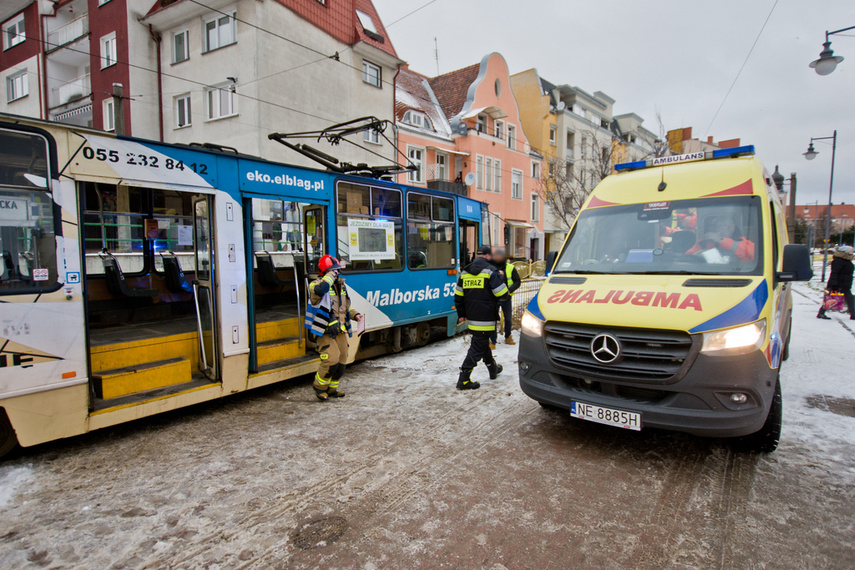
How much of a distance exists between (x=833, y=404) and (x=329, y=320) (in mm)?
5977

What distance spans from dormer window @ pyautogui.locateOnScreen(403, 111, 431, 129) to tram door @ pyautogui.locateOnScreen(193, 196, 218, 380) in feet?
60.4

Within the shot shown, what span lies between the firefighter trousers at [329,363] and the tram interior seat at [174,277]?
326 centimetres

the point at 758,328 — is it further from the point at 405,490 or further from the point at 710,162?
the point at 405,490

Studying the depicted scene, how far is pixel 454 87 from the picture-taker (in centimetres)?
2770

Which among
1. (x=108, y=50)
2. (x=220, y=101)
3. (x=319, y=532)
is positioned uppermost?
(x=108, y=50)

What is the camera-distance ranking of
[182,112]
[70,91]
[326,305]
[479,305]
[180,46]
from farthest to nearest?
[70,91] < [182,112] < [180,46] < [479,305] < [326,305]

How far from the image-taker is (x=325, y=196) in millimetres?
6461

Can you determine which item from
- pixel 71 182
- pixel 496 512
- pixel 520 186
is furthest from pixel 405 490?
pixel 520 186

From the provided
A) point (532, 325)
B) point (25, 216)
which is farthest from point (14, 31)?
point (532, 325)

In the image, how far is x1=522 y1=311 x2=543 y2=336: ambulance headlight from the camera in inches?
169

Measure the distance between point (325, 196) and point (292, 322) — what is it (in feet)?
6.06

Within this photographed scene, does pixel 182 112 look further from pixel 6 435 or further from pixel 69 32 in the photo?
pixel 6 435

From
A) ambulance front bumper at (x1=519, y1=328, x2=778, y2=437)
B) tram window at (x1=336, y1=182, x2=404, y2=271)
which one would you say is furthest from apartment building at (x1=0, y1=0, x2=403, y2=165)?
ambulance front bumper at (x1=519, y1=328, x2=778, y2=437)

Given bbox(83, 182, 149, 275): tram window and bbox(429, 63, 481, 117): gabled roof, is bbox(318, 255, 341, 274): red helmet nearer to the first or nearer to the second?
bbox(83, 182, 149, 275): tram window
